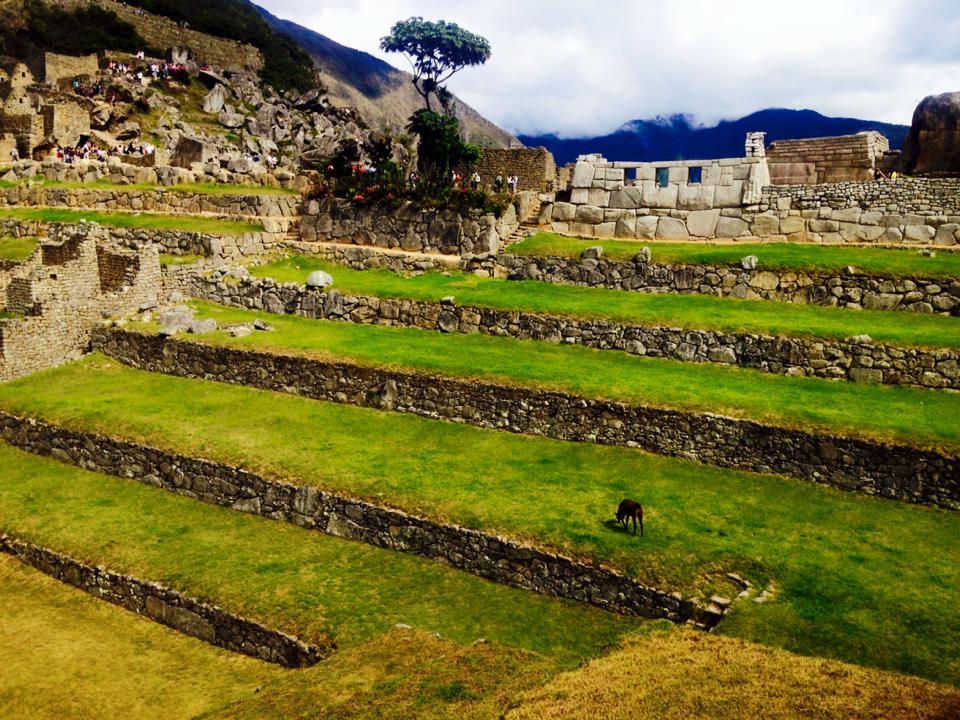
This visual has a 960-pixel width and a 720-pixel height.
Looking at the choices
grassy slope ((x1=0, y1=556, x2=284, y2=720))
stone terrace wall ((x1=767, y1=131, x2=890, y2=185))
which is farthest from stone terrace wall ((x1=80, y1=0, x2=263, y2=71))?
grassy slope ((x1=0, y1=556, x2=284, y2=720))

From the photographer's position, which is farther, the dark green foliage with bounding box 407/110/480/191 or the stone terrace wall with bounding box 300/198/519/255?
the dark green foliage with bounding box 407/110/480/191

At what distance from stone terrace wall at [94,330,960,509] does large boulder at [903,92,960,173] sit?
52.4 feet

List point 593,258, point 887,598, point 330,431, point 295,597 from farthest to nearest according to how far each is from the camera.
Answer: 1. point 593,258
2. point 330,431
3. point 295,597
4. point 887,598

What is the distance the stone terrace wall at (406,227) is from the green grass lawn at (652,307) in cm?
204

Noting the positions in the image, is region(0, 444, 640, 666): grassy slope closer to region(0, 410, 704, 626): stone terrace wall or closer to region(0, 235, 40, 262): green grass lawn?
region(0, 410, 704, 626): stone terrace wall

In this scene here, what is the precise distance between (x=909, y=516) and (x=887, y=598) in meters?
3.37

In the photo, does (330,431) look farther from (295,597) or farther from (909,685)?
(909,685)

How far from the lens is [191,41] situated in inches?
2724

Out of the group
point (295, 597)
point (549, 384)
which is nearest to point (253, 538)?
point (295, 597)

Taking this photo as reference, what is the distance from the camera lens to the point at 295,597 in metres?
13.8

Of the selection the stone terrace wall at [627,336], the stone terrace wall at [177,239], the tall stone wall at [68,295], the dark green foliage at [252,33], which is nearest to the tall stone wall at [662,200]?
the stone terrace wall at [627,336]

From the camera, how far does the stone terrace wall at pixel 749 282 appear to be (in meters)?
22.3

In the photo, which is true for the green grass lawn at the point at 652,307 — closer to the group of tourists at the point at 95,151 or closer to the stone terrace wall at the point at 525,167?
the stone terrace wall at the point at 525,167

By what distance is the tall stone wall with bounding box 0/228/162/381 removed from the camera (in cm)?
2442
